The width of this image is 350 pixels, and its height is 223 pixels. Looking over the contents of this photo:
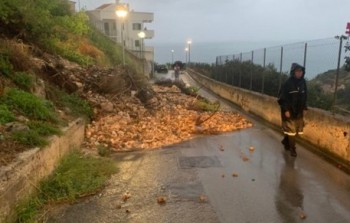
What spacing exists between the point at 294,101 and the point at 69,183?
5065 millimetres

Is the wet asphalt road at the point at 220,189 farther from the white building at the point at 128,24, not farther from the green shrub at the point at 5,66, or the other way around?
the white building at the point at 128,24

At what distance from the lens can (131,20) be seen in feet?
238

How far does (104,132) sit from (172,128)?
7.57 feet

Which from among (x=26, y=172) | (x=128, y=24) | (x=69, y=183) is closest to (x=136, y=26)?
(x=128, y=24)

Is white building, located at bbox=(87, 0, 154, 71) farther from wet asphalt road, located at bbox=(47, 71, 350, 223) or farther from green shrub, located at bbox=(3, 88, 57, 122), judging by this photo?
green shrub, located at bbox=(3, 88, 57, 122)

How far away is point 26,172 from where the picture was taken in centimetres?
524

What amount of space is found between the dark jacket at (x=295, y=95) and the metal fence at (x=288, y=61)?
0.82 metres

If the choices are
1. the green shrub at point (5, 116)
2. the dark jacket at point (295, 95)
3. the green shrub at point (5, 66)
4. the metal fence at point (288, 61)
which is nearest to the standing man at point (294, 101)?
the dark jacket at point (295, 95)

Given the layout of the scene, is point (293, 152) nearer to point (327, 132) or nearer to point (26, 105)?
point (327, 132)

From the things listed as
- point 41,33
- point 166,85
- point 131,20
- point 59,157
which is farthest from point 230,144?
point 131,20

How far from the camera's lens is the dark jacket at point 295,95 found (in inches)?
319

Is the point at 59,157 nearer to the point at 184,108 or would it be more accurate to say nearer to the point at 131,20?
the point at 184,108

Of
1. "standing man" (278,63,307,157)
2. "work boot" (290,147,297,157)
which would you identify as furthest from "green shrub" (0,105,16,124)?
"work boot" (290,147,297,157)

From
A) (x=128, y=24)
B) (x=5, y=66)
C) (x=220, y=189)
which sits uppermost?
(x=128, y=24)
